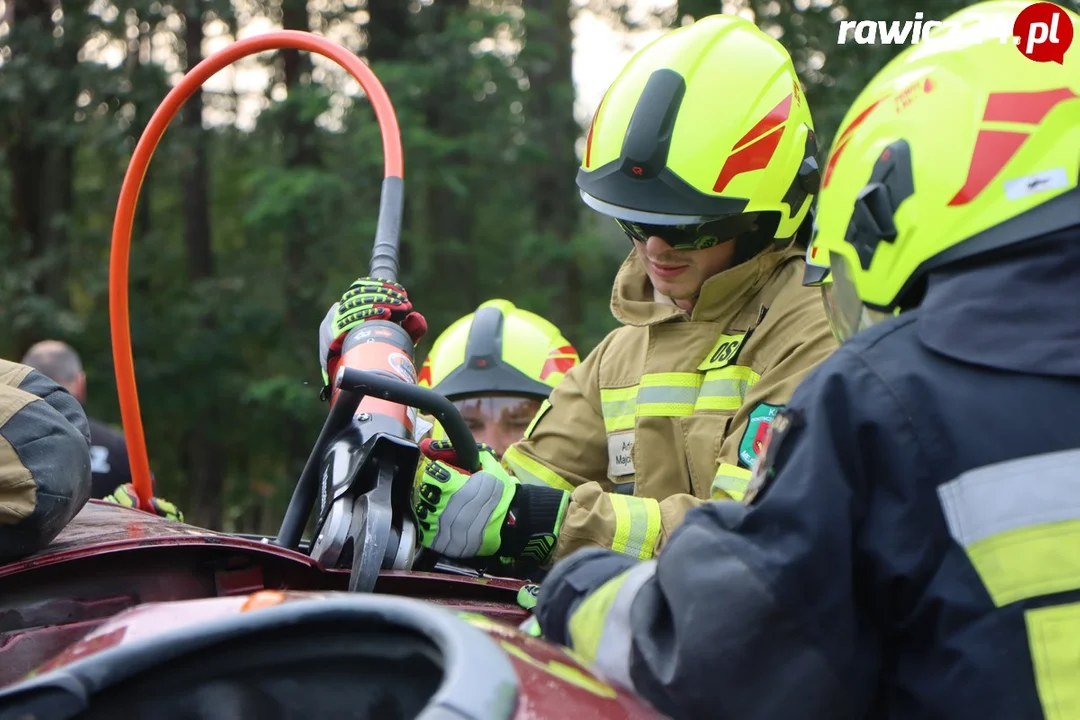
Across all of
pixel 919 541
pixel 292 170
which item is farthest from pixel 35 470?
pixel 292 170

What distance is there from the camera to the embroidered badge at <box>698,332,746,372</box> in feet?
9.25

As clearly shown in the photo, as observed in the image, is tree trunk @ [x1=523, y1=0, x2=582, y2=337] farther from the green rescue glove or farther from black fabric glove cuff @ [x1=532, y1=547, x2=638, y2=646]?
black fabric glove cuff @ [x1=532, y1=547, x2=638, y2=646]

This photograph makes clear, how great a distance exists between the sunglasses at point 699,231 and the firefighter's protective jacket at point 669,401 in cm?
9

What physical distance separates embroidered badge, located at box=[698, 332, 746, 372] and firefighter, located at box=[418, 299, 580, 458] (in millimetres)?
1543

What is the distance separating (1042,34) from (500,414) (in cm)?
287

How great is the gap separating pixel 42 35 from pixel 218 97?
1.95m

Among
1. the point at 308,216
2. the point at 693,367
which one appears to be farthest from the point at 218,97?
the point at 693,367

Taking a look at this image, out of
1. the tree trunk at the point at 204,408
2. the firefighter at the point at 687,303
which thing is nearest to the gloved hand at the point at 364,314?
the firefighter at the point at 687,303

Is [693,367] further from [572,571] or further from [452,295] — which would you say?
[452,295]

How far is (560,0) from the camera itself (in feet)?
44.1

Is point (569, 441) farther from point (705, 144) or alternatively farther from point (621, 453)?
point (705, 144)

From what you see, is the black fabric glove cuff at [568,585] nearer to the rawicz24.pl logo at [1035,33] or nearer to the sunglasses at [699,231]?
the rawicz24.pl logo at [1035,33]

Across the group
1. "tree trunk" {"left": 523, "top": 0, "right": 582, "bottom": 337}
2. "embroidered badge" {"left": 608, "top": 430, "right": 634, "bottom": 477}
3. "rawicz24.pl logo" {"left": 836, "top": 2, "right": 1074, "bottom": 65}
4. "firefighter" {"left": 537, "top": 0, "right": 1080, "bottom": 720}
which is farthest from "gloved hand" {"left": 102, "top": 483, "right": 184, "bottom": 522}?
"tree trunk" {"left": 523, "top": 0, "right": 582, "bottom": 337}

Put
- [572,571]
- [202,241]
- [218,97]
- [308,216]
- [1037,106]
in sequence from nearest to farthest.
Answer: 1. [1037,106]
2. [572,571]
3. [308,216]
4. [218,97]
5. [202,241]
